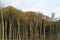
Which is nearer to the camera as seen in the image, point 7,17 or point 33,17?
point 7,17

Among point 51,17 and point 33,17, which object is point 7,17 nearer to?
point 33,17

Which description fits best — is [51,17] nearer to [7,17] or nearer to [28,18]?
[28,18]

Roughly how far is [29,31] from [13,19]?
826cm

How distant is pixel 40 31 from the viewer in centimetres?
4284

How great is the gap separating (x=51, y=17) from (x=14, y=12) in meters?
10.4

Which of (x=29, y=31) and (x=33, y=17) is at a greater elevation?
(x=33, y=17)

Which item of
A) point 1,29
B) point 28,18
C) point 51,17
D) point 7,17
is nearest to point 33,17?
point 28,18

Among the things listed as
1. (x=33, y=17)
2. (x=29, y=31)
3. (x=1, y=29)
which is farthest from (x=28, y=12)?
(x=1, y=29)

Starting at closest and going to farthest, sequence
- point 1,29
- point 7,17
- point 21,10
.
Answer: point 1,29
point 7,17
point 21,10

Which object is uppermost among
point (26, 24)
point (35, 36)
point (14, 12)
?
point (14, 12)

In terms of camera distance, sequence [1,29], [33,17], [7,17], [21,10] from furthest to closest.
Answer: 1. [33,17]
2. [21,10]
3. [7,17]
4. [1,29]

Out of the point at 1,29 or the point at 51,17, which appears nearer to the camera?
the point at 1,29

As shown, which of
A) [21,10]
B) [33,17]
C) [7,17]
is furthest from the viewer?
[33,17]

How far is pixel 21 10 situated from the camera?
39406 millimetres
